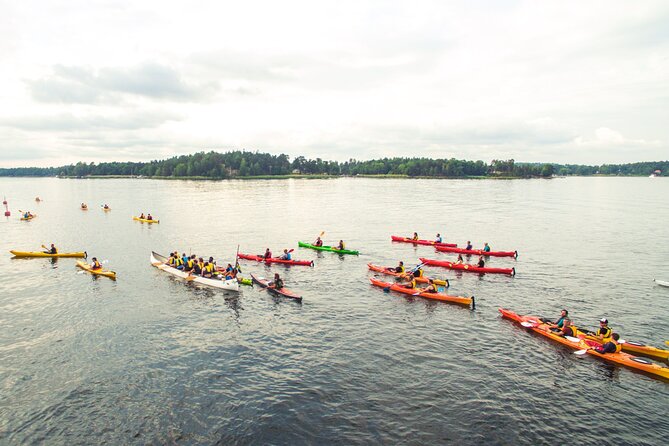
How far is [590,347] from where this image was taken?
2488cm

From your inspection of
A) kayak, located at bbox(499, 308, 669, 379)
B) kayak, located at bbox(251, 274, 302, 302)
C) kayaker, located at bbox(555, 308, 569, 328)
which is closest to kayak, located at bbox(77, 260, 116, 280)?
kayak, located at bbox(251, 274, 302, 302)

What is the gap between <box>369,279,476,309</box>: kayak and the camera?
3272 centimetres

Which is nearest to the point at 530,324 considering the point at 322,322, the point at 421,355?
the point at 421,355

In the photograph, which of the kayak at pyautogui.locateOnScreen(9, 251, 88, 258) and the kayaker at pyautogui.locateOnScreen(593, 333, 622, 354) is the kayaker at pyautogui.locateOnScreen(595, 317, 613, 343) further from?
the kayak at pyautogui.locateOnScreen(9, 251, 88, 258)

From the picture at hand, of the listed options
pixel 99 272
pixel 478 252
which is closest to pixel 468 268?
pixel 478 252

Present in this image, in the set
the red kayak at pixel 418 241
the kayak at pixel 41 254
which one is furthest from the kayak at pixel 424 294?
the kayak at pixel 41 254

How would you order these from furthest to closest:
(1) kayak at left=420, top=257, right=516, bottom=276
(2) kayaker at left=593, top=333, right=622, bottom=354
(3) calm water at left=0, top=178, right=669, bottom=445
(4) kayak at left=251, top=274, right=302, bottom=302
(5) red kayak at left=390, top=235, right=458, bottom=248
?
(5) red kayak at left=390, top=235, right=458, bottom=248
(1) kayak at left=420, top=257, right=516, bottom=276
(4) kayak at left=251, top=274, right=302, bottom=302
(2) kayaker at left=593, top=333, right=622, bottom=354
(3) calm water at left=0, top=178, right=669, bottom=445

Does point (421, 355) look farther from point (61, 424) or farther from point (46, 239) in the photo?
point (46, 239)

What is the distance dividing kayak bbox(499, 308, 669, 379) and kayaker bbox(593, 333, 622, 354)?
0.18 m

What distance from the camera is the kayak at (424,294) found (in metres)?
32.7

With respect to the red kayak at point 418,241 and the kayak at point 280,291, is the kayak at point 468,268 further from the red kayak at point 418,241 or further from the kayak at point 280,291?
the kayak at point 280,291

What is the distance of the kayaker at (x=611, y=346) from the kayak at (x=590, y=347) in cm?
18

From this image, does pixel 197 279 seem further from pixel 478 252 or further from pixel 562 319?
pixel 478 252

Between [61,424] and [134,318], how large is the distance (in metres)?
12.4
